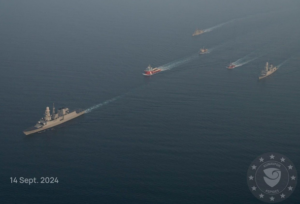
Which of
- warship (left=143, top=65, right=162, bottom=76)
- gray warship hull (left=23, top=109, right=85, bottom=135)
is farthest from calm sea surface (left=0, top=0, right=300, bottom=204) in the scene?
warship (left=143, top=65, right=162, bottom=76)

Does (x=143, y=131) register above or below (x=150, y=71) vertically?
below

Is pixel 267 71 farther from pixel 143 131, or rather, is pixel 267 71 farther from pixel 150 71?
pixel 143 131

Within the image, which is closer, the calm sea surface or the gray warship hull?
the calm sea surface

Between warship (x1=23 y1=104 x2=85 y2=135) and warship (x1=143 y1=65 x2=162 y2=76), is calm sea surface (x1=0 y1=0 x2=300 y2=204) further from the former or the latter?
warship (x1=143 y1=65 x2=162 y2=76)

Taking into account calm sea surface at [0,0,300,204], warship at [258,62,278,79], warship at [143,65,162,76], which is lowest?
calm sea surface at [0,0,300,204]

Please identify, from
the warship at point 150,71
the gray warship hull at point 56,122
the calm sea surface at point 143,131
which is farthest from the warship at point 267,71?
the gray warship hull at point 56,122

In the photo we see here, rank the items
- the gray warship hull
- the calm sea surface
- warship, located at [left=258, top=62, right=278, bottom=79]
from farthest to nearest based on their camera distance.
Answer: warship, located at [left=258, top=62, right=278, bottom=79] < the gray warship hull < the calm sea surface

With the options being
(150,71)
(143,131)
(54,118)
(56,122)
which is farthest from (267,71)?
(54,118)

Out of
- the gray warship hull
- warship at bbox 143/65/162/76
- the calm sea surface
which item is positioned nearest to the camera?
the calm sea surface
